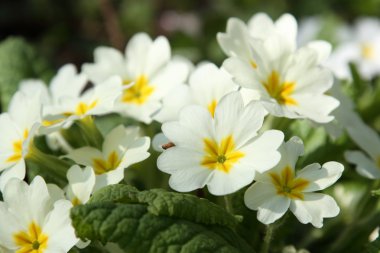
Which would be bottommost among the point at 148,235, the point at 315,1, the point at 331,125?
the point at 315,1

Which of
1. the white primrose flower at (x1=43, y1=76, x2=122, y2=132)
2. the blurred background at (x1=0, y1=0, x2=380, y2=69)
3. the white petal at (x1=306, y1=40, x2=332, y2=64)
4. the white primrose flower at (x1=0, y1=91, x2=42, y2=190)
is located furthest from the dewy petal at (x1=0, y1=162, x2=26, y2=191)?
the blurred background at (x1=0, y1=0, x2=380, y2=69)

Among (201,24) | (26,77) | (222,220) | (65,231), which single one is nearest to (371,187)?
(222,220)

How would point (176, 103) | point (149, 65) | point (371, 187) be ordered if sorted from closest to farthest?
point (176, 103) < point (371, 187) < point (149, 65)

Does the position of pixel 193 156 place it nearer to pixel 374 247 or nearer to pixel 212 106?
pixel 212 106

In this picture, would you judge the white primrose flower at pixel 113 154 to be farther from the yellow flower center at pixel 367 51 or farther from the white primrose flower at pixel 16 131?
the yellow flower center at pixel 367 51

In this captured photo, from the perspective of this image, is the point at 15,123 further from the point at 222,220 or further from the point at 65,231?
the point at 222,220

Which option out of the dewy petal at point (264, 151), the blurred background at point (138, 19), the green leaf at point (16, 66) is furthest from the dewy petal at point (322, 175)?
the blurred background at point (138, 19)

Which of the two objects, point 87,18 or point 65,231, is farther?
point 87,18
